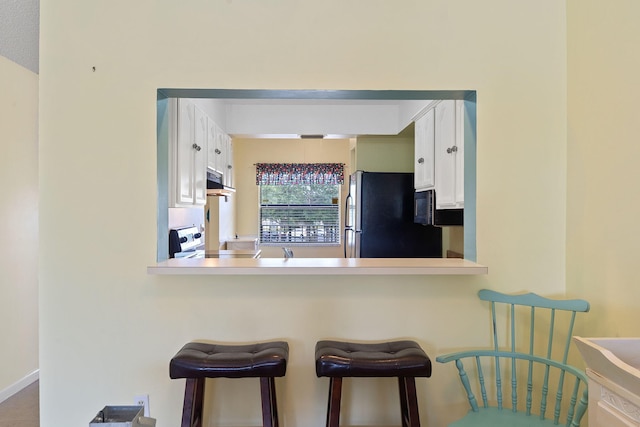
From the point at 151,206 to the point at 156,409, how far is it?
100 cm

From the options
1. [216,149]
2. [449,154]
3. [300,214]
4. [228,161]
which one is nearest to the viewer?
[449,154]

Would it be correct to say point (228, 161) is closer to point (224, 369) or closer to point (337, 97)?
point (337, 97)

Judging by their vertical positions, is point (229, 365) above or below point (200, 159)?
below

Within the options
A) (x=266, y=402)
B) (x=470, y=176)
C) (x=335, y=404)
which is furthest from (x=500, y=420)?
(x=470, y=176)

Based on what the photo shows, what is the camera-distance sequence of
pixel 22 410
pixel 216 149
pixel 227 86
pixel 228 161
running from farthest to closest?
pixel 228 161 < pixel 216 149 < pixel 22 410 < pixel 227 86

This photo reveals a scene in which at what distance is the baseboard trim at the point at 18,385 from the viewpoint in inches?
97.8

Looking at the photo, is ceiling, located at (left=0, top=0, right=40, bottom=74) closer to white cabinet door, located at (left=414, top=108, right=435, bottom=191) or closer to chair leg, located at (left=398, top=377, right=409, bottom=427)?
white cabinet door, located at (left=414, top=108, right=435, bottom=191)

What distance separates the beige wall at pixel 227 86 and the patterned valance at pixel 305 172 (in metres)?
3.50

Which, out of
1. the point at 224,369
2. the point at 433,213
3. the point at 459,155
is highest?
the point at 459,155

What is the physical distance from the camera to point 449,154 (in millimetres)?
2205

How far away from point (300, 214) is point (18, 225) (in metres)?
3.39

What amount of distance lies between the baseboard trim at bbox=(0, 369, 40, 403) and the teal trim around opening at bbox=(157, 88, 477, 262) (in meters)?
1.81

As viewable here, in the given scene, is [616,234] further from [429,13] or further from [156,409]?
[156,409]

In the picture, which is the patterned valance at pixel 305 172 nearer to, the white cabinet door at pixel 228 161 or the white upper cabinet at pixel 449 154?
the white cabinet door at pixel 228 161
